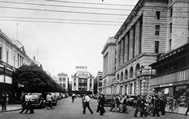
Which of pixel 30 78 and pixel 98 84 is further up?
pixel 30 78

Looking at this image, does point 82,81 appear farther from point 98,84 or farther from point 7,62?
point 7,62

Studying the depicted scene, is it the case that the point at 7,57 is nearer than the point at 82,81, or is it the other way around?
the point at 7,57

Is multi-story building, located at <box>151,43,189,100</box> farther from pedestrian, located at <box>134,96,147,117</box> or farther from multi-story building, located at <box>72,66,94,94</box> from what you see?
multi-story building, located at <box>72,66,94,94</box>

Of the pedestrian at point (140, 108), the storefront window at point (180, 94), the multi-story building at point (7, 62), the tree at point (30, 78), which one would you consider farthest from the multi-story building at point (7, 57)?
the storefront window at point (180, 94)

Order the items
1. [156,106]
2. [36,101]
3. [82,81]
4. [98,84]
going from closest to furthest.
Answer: [156,106] < [36,101] < [98,84] < [82,81]

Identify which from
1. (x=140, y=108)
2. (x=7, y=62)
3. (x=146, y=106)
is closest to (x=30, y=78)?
(x=7, y=62)

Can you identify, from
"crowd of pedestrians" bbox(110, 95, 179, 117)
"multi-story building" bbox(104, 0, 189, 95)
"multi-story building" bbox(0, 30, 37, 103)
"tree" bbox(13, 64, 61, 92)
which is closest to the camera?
"crowd of pedestrians" bbox(110, 95, 179, 117)

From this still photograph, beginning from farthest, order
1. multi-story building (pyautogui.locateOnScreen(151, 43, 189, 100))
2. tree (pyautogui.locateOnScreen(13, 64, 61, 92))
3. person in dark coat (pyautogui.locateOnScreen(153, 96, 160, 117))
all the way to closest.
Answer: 1. tree (pyautogui.locateOnScreen(13, 64, 61, 92))
2. multi-story building (pyautogui.locateOnScreen(151, 43, 189, 100))
3. person in dark coat (pyautogui.locateOnScreen(153, 96, 160, 117))

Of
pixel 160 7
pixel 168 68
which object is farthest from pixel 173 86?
pixel 160 7

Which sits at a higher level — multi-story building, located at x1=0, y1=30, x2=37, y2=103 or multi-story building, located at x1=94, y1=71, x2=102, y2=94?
multi-story building, located at x1=0, y1=30, x2=37, y2=103

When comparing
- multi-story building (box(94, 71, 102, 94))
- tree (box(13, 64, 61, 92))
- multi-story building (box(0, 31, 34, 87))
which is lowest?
multi-story building (box(94, 71, 102, 94))

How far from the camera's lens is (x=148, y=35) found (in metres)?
52.6

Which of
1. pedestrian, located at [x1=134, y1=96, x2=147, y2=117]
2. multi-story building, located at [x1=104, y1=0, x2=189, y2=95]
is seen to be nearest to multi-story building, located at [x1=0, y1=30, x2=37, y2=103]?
pedestrian, located at [x1=134, y1=96, x2=147, y2=117]

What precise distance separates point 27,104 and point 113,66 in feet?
317
